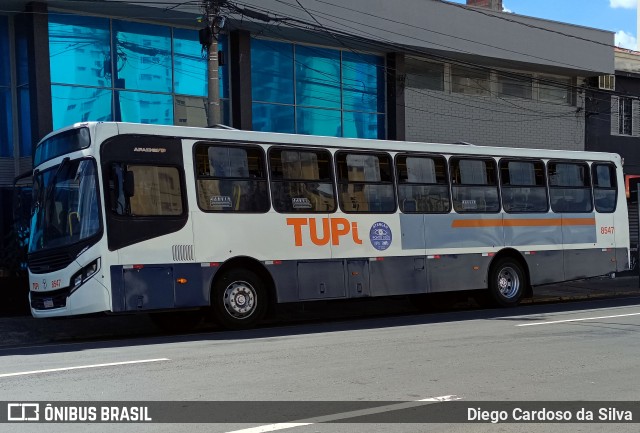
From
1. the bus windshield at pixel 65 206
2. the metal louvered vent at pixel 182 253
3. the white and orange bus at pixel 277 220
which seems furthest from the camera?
the metal louvered vent at pixel 182 253

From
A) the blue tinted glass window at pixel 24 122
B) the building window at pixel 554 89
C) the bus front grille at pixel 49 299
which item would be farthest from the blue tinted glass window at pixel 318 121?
the bus front grille at pixel 49 299

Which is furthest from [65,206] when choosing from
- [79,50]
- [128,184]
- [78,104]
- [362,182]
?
[79,50]

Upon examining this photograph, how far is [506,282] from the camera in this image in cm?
1836

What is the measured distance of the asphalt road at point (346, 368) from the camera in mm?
7836

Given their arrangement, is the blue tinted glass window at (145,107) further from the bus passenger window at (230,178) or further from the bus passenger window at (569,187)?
the bus passenger window at (569,187)

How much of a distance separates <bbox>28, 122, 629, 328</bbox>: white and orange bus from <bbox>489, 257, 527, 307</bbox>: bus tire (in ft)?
0.12

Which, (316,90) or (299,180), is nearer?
(299,180)

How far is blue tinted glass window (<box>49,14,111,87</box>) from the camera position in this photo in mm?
19141

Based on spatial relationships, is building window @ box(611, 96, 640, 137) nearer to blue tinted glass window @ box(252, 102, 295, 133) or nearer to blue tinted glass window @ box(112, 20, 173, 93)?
blue tinted glass window @ box(252, 102, 295, 133)

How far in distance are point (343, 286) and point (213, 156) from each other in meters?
3.45

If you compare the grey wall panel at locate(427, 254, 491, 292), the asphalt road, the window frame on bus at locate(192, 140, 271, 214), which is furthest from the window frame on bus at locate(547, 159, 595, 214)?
the window frame on bus at locate(192, 140, 271, 214)

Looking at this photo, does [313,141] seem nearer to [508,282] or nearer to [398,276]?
[398,276]

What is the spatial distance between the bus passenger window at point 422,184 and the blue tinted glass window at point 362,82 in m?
7.67

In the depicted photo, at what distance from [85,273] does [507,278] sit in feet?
31.4
